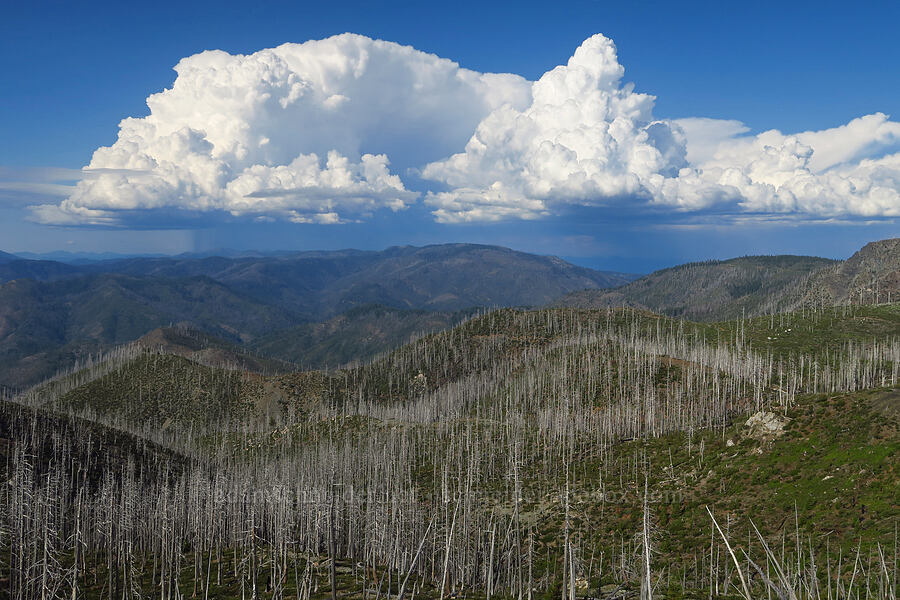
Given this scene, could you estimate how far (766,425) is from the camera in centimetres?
9644

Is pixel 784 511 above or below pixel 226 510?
above

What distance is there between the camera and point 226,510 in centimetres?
11088

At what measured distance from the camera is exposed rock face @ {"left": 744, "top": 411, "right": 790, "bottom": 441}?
93.8 metres

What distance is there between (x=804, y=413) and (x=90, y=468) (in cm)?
16981

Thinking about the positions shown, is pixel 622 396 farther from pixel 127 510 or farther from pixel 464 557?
pixel 127 510

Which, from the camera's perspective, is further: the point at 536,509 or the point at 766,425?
the point at 536,509

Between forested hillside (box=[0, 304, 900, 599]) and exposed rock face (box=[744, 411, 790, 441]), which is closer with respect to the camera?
forested hillside (box=[0, 304, 900, 599])

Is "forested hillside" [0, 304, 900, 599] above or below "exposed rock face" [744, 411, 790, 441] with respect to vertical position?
below

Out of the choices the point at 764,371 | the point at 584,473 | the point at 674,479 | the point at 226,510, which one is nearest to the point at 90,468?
the point at 226,510

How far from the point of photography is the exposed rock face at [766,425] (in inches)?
3693

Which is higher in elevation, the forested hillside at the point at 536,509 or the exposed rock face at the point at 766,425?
the exposed rock face at the point at 766,425

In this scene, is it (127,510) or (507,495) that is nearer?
(127,510)

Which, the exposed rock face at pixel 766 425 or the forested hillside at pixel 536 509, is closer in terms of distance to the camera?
the forested hillside at pixel 536 509

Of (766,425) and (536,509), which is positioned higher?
(766,425)
